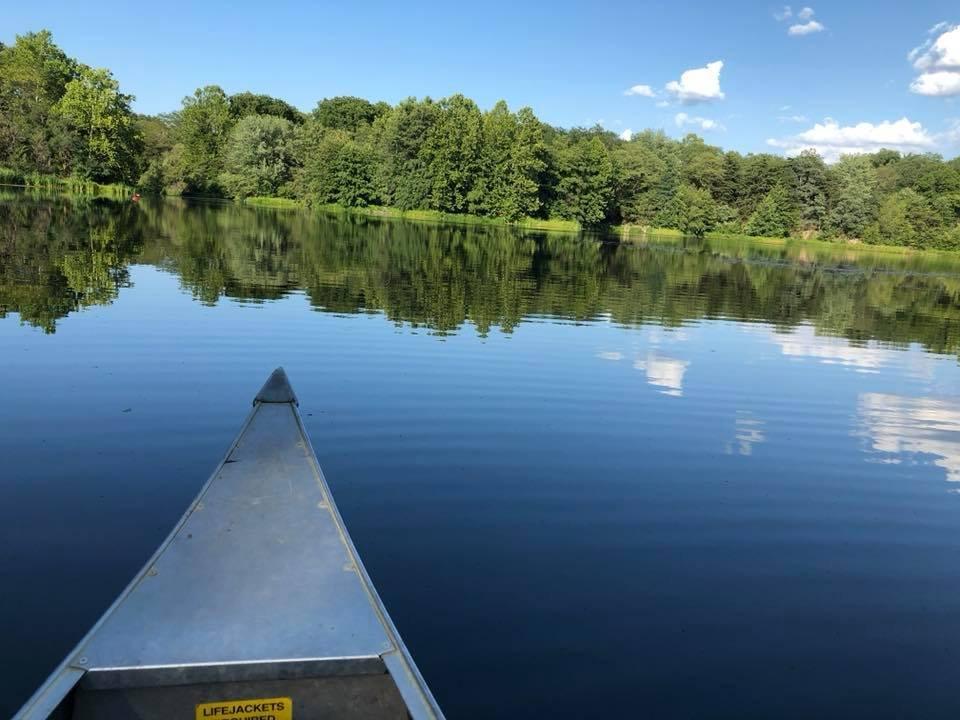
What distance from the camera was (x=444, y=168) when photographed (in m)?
73.8

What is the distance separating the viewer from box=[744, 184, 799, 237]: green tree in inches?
3474

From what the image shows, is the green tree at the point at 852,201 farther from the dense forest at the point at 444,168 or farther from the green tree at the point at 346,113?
the green tree at the point at 346,113

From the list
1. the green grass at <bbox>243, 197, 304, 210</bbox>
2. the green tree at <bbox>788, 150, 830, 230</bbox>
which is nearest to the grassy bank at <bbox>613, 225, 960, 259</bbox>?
the green tree at <bbox>788, 150, 830, 230</bbox>

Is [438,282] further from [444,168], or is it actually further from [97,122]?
[97,122]

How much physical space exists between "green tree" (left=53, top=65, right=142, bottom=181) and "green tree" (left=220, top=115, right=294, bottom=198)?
11698 mm

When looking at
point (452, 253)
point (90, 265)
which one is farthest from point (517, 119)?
point (90, 265)

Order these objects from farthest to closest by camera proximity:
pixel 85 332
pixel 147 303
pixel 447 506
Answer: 1. pixel 147 303
2. pixel 85 332
3. pixel 447 506

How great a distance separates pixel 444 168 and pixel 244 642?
74.4m

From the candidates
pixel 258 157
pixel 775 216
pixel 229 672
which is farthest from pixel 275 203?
pixel 229 672

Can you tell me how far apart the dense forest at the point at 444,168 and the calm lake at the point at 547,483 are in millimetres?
61436

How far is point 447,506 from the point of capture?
21.8 ft

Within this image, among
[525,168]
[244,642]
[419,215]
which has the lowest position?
[244,642]

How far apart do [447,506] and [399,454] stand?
57.6 inches

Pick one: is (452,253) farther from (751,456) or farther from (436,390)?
(751,456)
